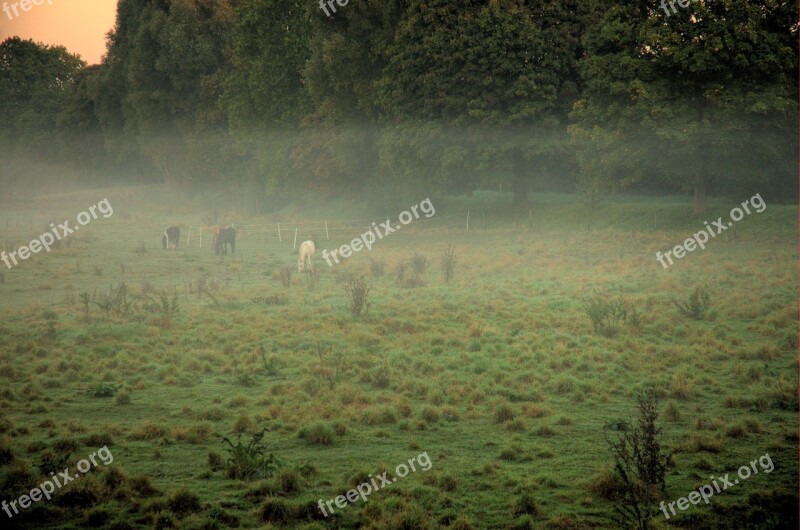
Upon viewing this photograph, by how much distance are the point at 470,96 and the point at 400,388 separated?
91.1 feet

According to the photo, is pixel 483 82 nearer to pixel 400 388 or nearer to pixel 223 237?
pixel 223 237

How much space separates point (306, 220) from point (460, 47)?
62.8 ft

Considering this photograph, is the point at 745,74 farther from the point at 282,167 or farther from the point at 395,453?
the point at 282,167

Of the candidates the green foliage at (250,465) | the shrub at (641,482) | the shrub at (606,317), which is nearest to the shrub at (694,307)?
the shrub at (606,317)

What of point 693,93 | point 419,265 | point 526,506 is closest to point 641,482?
point 526,506

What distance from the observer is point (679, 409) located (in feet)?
42.5

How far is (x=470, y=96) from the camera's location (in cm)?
3941

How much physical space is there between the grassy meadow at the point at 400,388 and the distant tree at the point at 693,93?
406 cm

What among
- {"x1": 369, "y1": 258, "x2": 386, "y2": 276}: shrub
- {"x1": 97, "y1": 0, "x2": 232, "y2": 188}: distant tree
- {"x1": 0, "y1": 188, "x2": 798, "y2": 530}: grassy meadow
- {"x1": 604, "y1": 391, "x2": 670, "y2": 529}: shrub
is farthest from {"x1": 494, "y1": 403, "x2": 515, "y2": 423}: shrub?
{"x1": 97, "y1": 0, "x2": 232, "y2": 188}: distant tree

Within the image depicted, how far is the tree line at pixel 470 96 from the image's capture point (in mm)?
31219

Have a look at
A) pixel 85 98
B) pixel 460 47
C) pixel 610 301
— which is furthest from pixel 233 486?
pixel 85 98

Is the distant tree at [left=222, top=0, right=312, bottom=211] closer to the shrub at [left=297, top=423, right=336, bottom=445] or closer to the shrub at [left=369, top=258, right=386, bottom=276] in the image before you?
the shrub at [left=369, top=258, right=386, bottom=276]

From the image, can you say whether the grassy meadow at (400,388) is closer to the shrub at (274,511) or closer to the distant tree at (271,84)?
the shrub at (274,511)

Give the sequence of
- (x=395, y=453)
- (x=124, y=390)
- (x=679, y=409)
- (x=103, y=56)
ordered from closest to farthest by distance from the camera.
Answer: (x=395, y=453) → (x=679, y=409) → (x=124, y=390) → (x=103, y=56)
